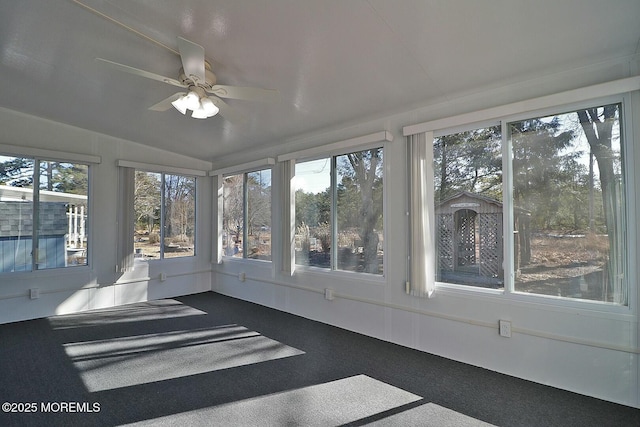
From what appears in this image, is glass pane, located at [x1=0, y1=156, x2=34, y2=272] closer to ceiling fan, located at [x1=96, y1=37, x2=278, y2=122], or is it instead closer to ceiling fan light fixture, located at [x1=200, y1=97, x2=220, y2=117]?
ceiling fan, located at [x1=96, y1=37, x2=278, y2=122]

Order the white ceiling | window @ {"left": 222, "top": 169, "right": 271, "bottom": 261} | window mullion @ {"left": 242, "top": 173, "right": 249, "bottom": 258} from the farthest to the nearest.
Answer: window mullion @ {"left": 242, "top": 173, "right": 249, "bottom": 258} → window @ {"left": 222, "top": 169, "right": 271, "bottom": 261} → the white ceiling

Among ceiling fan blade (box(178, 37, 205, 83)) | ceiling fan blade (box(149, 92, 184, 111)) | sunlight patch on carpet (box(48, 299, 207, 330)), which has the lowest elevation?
sunlight patch on carpet (box(48, 299, 207, 330))

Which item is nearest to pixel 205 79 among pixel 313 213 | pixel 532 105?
pixel 313 213

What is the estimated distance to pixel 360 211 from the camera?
3902mm

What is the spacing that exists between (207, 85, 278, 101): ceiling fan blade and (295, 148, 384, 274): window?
5.36ft

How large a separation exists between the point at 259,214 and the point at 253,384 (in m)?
3.02

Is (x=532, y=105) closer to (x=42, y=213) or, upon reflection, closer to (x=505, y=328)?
(x=505, y=328)

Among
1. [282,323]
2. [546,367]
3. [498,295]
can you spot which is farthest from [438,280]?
[282,323]

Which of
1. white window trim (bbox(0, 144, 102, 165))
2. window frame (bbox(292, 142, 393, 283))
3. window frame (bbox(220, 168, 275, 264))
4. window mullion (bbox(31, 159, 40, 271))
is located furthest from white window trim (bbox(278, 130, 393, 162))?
window mullion (bbox(31, 159, 40, 271))

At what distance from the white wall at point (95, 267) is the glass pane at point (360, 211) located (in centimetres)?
327

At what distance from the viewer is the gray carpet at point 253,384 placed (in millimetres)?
2156

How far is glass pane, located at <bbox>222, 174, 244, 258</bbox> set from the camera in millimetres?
5582

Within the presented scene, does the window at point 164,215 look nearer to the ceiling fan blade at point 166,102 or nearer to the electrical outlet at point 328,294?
the ceiling fan blade at point 166,102

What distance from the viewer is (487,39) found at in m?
2.21
